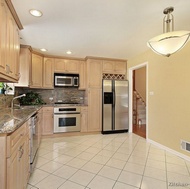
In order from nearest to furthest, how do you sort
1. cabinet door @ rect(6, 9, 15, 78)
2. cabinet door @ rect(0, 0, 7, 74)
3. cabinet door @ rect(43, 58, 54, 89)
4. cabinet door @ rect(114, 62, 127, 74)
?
cabinet door @ rect(0, 0, 7, 74) → cabinet door @ rect(6, 9, 15, 78) → cabinet door @ rect(43, 58, 54, 89) → cabinet door @ rect(114, 62, 127, 74)

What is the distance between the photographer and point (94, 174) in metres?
2.05

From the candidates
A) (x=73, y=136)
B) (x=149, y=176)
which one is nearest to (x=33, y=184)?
(x=149, y=176)

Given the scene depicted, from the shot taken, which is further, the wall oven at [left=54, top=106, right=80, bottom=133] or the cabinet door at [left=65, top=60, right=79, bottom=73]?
the cabinet door at [left=65, top=60, right=79, bottom=73]

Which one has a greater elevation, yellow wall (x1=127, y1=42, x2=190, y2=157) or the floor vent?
yellow wall (x1=127, y1=42, x2=190, y2=157)

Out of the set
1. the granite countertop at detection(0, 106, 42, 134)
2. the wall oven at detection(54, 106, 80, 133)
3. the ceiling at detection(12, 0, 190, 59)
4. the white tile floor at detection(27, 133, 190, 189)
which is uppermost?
the ceiling at detection(12, 0, 190, 59)

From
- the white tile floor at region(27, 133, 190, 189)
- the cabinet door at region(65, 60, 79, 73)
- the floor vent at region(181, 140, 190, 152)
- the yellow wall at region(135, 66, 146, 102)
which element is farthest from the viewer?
the yellow wall at region(135, 66, 146, 102)

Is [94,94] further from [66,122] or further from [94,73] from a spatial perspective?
[66,122]

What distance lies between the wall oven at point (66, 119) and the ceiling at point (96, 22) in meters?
1.69

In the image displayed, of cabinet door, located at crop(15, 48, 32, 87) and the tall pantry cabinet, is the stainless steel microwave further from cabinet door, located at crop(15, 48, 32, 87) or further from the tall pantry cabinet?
cabinet door, located at crop(15, 48, 32, 87)

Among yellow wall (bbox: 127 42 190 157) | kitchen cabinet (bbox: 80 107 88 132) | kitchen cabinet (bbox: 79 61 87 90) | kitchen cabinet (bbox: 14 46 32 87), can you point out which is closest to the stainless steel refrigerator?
kitchen cabinet (bbox: 80 107 88 132)

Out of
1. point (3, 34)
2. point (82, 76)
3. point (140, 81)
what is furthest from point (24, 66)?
point (140, 81)

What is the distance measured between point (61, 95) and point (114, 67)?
1.96m

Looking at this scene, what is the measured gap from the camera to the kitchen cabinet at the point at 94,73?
4.23 metres

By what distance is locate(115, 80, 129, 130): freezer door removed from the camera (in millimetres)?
4297
